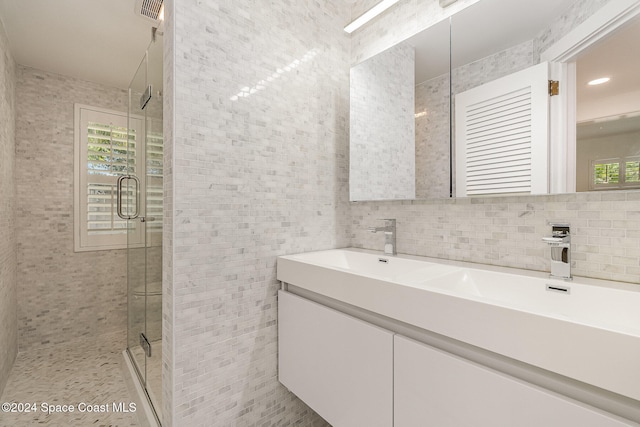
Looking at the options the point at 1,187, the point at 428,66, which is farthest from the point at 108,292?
the point at 428,66

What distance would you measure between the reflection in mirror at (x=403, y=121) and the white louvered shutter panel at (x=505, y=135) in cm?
8

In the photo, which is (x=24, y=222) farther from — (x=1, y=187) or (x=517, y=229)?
(x=517, y=229)

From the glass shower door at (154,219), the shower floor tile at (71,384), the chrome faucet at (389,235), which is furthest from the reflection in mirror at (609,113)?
the shower floor tile at (71,384)

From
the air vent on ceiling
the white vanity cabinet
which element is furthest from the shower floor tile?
the air vent on ceiling

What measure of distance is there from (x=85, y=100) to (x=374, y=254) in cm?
299

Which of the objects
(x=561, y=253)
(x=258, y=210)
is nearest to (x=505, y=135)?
(x=561, y=253)

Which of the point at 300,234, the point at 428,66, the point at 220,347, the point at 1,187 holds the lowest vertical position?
the point at 220,347

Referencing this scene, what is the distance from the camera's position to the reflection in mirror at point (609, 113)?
85 centimetres

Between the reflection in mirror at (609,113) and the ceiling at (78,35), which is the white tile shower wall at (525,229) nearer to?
the reflection in mirror at (609,113)

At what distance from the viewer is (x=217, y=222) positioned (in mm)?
1214

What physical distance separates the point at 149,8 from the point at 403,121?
1.64 m

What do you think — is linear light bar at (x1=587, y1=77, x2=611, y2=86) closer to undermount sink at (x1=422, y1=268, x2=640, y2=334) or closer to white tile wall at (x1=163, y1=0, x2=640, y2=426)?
white tile wall at (x1=163, y1=0, x2=640, y2=426)

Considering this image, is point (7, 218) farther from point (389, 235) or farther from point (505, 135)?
point (505, 135)

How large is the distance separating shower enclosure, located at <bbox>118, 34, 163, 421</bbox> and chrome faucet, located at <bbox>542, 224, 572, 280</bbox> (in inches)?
62.2
